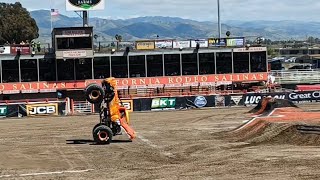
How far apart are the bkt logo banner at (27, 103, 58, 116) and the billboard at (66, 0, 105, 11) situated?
53.4 feet

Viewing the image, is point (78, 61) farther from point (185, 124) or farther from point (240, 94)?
point (185, 124)

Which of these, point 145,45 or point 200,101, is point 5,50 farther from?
point 200,101

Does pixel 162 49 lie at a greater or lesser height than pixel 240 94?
greater

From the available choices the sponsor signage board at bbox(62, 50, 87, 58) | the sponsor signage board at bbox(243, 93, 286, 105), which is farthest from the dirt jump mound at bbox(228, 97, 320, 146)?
the sponsor signage board at bbox(62, 50, 87, 58)

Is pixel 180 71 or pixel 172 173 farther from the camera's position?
pixel 180 71

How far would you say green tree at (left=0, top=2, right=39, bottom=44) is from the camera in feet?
299

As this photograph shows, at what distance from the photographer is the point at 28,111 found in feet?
132

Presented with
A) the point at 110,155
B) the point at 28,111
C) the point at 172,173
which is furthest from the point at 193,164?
the point at 28,111

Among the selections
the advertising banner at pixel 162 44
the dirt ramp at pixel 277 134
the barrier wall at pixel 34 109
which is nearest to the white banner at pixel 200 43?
the advertising banner at pixel 162 44

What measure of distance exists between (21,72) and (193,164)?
37414 mm

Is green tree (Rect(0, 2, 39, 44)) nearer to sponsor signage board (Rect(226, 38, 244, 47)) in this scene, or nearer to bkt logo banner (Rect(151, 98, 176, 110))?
sponsor signage board (Rect(226, 38, 244, 47))

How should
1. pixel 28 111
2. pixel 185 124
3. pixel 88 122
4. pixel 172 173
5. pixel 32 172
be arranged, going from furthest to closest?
1. pixel 28 111
2. pixel 88 122
3. pixel 185 124
4. pixel 32 172
5. pixel 172 173

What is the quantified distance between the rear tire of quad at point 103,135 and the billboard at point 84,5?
33.9m

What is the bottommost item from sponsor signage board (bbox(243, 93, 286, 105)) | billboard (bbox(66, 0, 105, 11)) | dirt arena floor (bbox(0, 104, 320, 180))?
dirt arena floor (bbox(0, 104, 320, 180))
